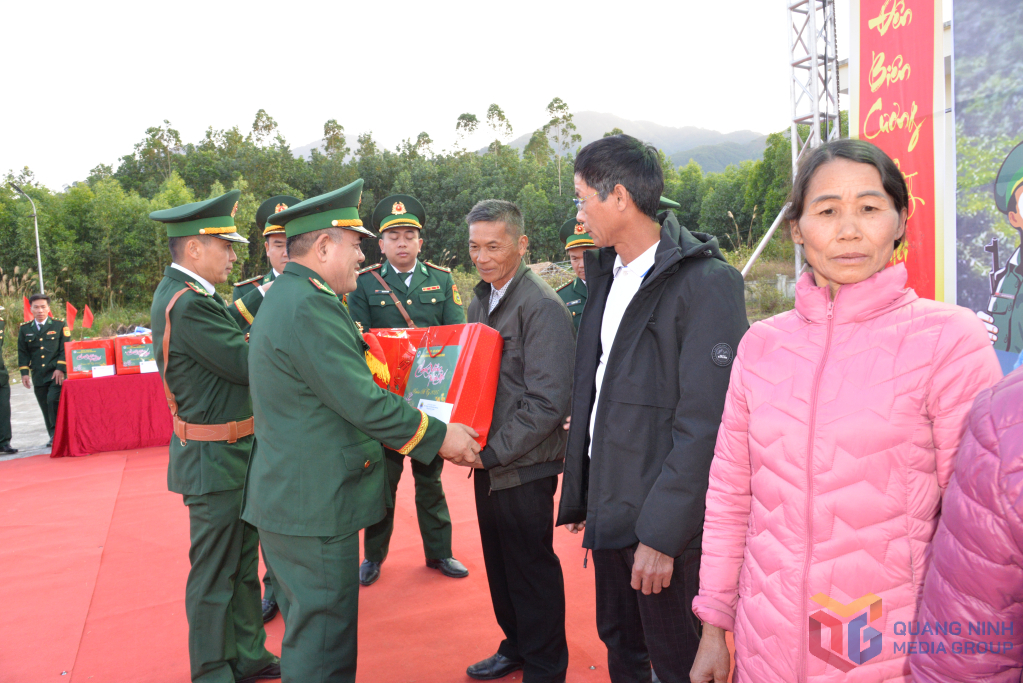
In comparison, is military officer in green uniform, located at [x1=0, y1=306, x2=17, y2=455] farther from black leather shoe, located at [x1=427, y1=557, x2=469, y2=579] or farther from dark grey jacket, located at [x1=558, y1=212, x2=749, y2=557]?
dark grey jacket, located at [x1=558, y1=212, x2=749, y2=557]

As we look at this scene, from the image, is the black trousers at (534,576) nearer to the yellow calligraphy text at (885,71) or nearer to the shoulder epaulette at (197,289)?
the shoulder epaulette at (197,289)

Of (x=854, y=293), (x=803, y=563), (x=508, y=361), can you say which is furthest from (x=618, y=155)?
(x=803, y=563)

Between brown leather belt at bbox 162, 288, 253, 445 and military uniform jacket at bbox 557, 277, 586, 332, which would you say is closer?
brown leather belt at bbox 162, 288, 253, 445

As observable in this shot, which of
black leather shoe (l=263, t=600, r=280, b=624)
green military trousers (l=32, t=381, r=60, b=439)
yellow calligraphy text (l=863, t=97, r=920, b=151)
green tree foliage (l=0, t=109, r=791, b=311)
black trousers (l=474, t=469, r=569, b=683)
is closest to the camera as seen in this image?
black trousers (l=474, t=469, r=569, b=683)

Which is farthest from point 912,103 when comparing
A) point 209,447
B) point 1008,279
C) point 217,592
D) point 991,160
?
point 217,592

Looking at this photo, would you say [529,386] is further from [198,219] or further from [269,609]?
[269,609]

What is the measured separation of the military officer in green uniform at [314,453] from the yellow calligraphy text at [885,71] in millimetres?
3262

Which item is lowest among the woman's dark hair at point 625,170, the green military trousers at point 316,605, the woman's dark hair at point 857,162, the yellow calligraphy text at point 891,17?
the green military trousers at point 316,605

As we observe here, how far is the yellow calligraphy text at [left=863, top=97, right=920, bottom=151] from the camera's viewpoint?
3.40m

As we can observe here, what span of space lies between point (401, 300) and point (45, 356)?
597 cm

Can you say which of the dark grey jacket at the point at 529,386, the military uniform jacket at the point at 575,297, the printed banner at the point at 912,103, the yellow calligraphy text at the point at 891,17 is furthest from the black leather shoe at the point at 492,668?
the yellow calligraphy text at the point at 891,17

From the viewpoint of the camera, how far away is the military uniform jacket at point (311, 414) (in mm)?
1915

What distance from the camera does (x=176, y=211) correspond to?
2627 mm

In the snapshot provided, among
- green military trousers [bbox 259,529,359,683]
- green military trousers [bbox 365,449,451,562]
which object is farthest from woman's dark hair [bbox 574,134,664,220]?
green military trousers [bbox 365,449,451,562]
